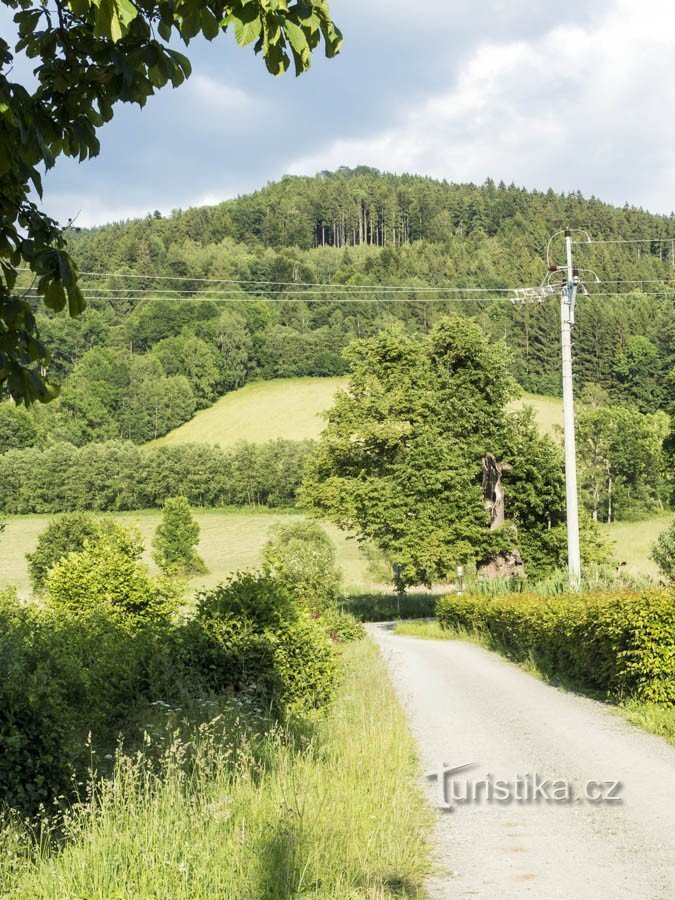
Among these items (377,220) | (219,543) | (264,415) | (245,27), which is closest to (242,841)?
(245,27)

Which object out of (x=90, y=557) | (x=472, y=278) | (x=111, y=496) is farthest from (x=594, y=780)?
(x=472, y=278)

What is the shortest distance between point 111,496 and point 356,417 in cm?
5363

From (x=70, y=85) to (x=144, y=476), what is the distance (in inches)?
3425

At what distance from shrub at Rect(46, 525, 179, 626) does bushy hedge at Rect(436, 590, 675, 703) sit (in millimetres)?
6967

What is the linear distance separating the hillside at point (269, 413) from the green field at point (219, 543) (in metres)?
13.7

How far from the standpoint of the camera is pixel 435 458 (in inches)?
1480

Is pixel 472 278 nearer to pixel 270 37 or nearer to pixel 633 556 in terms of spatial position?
pixel 633 556

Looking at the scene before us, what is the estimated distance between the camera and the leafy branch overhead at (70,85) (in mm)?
3602

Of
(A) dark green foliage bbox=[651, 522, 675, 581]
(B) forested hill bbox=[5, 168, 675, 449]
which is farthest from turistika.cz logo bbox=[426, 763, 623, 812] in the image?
(B) forested hill bbox=[5, 168, 675, 449]

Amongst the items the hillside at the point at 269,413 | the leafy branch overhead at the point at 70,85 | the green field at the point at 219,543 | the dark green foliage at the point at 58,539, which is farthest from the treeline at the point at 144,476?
the leafy branch overhead at the point at 70,85

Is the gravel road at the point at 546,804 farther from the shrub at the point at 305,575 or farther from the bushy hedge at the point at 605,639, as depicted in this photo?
the shrub at the point at 305,575

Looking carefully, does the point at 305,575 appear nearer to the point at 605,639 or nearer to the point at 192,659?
the point at 605,639

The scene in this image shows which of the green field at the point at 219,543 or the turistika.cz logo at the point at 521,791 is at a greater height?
the turistika.cz logo at the point at 521,791

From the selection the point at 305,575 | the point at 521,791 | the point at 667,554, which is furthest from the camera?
the point at 667,554
